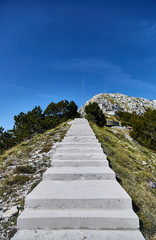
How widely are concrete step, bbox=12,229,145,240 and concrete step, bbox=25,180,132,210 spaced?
437 mm

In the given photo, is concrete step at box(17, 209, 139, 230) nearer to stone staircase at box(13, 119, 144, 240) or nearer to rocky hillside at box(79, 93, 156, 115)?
stone staircase at box(13, 119, 144, 240)

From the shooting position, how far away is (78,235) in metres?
2.32

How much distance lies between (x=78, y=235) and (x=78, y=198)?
0.61m

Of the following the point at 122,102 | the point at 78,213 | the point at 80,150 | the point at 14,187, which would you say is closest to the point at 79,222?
the point at 78,213

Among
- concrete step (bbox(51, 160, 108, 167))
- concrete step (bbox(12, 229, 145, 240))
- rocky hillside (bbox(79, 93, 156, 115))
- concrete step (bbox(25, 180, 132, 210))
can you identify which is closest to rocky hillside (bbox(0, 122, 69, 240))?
concrete step (bbox(12, 229, 145, 240))

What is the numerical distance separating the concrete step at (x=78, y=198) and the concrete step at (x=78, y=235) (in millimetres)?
437

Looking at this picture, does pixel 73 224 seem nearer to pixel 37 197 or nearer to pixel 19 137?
pixel 37 197

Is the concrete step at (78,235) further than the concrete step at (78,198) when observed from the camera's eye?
No

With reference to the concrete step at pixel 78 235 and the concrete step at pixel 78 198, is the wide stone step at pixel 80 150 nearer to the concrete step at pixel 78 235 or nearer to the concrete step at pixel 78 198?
the concrete step at pixel 78 198

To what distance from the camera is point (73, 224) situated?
249cm

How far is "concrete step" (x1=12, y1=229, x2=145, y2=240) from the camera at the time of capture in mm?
2268

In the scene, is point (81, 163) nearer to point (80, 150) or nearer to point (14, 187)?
point (80, 150)

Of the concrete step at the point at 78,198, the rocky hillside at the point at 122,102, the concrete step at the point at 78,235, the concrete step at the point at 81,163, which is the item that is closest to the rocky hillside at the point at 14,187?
the concrete step at the point at 78,235

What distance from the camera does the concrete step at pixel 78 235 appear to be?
227 centimetres
